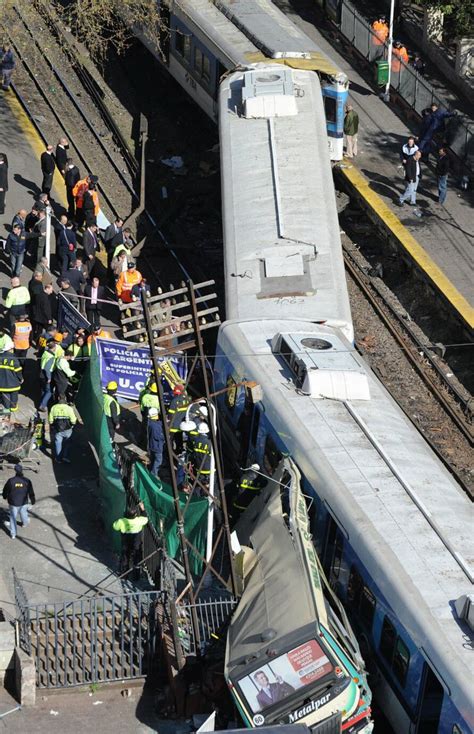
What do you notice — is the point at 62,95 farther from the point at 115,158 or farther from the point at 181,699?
the point at 181,699

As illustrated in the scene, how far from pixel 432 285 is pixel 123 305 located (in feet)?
25.2

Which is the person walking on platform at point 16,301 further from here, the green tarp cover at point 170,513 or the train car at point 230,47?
the train car at point 230,47

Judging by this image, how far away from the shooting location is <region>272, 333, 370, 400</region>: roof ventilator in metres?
20.7

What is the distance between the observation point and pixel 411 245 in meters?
30.3

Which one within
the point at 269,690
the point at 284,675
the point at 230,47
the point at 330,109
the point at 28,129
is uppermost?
the point at 230,47

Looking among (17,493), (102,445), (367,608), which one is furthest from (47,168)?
(367,608)

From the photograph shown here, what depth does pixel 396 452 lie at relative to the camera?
19469 mm

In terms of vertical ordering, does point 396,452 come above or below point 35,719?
above

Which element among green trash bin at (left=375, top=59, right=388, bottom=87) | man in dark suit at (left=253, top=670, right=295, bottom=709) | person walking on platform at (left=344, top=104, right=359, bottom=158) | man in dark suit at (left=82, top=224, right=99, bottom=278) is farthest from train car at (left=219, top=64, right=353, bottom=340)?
man in dark suit at (left=253, top=670, right=295, bottom=709)

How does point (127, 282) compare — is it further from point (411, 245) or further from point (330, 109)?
point (330, 109)

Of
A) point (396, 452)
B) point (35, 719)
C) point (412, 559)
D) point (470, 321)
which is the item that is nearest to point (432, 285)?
point (470, 321)

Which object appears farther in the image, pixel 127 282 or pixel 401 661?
pixel 127 282

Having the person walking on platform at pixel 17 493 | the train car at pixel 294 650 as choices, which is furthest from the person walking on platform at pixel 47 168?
the train car at pixel 294 650

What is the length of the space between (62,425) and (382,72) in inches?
676
